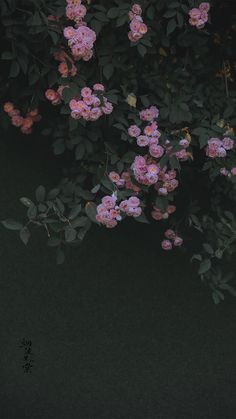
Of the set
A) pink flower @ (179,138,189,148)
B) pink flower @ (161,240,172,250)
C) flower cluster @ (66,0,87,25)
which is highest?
flower cluster @ (66,0,87,25)

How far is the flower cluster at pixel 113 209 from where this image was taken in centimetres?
227

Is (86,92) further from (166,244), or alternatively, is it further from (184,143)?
(166,244)

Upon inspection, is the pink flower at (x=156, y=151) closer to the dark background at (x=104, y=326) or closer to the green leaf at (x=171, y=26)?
the green leaf at (x=171, y=26)

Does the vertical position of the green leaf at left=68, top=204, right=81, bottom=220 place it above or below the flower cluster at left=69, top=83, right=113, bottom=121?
below

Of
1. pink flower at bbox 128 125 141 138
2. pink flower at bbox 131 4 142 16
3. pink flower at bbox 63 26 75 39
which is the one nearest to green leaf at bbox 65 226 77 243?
pink flower at bbox 128 125 141 138

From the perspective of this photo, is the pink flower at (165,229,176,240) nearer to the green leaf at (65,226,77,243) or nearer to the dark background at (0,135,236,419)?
the dark background at (0,135,236,419)

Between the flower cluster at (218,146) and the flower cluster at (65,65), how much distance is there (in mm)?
537

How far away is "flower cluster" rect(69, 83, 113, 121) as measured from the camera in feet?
7.48

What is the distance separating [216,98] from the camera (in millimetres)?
2645

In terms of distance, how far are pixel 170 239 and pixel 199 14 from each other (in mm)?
929

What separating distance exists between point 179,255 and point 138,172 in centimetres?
81

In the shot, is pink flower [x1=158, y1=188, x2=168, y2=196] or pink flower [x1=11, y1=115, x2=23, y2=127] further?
pink flower [x1=11, y1=115, x2=23, y2=127]

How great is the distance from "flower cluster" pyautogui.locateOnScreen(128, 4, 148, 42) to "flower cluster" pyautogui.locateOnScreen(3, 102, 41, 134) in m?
0.51

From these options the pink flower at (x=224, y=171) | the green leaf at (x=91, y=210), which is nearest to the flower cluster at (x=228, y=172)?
the pink flower at (x=224, y=171)
